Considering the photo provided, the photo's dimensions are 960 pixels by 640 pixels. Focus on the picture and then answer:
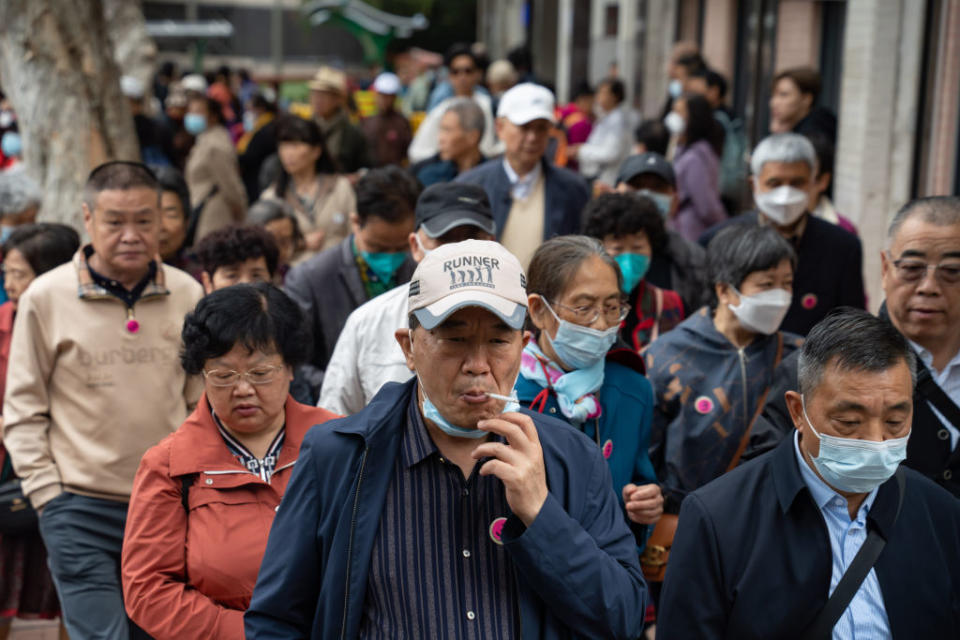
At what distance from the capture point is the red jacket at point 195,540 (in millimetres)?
3387

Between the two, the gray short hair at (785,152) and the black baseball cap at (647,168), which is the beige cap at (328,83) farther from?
the gray short hair at (785,152)

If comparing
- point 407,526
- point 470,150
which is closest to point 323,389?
point 407,526

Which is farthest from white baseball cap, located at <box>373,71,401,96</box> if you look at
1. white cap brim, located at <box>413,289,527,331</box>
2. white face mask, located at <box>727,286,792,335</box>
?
white cap brim, located at <box>413,289,527,331</box>

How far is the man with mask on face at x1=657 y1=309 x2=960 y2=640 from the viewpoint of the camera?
2953mm

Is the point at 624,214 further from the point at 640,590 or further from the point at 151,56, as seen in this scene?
the point at 151,56

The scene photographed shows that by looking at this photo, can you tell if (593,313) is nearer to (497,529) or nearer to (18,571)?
(497,529)

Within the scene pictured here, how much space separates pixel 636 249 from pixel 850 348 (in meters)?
2.46

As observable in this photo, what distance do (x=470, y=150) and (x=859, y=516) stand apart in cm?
526

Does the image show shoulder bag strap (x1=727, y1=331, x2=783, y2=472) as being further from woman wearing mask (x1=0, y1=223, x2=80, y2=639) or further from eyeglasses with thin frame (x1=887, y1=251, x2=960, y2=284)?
woman wearing mask (x1=0, y1=223, x2=80, y2=639)

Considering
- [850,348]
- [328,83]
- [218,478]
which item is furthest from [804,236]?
[328,83]

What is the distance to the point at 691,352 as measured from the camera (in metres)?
4.52

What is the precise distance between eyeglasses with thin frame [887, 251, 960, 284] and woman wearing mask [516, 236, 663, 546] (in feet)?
3.37

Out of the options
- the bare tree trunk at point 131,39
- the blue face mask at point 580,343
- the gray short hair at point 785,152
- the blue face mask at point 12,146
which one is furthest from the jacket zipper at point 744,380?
the bare tree trunk at point 131,39

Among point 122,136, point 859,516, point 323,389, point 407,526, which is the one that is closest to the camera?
point 407,526
